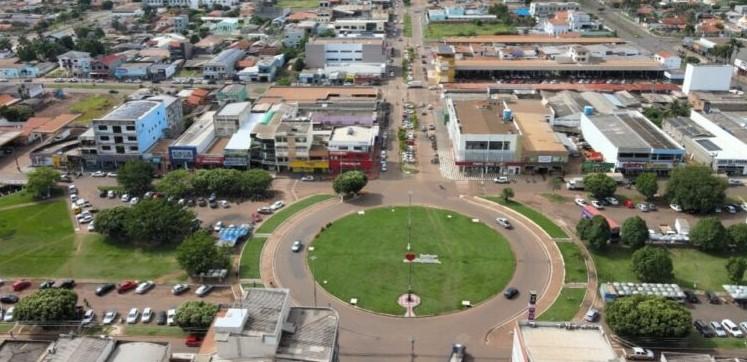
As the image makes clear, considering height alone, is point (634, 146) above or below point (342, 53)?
below

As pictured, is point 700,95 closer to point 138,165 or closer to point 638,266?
point 638,266

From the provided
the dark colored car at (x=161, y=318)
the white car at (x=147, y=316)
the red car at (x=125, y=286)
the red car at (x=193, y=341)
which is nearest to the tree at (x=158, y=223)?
the red car at (x=125, y=286)

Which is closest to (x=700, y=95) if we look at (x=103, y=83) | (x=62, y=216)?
(x=62, y=216)

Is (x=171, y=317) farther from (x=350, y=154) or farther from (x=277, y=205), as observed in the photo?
(x=350, y=154)

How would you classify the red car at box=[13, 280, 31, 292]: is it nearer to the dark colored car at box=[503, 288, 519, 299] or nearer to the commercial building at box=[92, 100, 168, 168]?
the commercial building at box=[92, 100, 168, 168]

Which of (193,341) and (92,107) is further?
(92,107)

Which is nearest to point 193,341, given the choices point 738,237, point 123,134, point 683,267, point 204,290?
point 204,290

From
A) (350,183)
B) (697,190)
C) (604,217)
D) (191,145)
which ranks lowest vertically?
(604,217)
